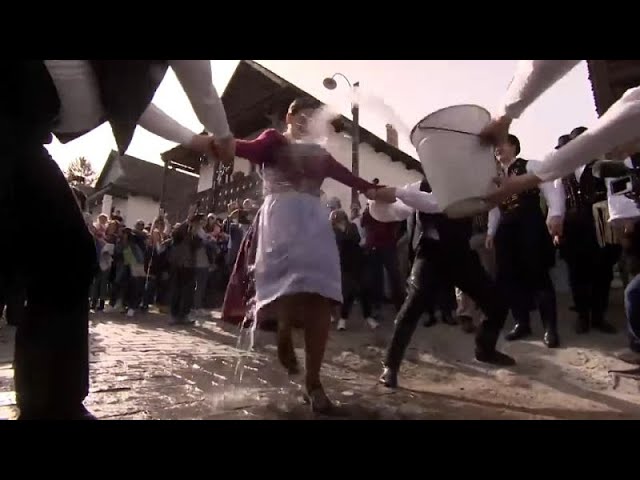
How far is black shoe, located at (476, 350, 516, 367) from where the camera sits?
10.1 feet

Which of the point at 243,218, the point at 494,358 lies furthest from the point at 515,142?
the point at 243,218

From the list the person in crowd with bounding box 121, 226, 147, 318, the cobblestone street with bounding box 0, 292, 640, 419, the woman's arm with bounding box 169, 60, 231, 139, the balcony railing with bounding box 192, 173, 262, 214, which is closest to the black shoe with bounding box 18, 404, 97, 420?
the cobblestone street with bounding box 0, 292, 640, 419

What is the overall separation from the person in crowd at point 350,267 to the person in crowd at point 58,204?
12.8 feet

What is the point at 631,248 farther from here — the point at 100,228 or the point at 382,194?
the point at 100,228

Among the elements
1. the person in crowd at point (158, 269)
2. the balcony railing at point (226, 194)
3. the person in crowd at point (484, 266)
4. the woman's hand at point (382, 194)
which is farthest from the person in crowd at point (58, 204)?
the balcony railing at point (226, 194)

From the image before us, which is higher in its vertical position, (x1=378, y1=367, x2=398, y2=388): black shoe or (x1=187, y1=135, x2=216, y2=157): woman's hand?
(x1=187, y1=135, x2=216, y2=157): woman's hand

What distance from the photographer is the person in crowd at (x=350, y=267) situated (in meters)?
5.30

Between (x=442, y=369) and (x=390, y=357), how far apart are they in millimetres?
825

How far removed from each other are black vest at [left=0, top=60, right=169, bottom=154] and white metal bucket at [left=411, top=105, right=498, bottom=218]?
1.12m

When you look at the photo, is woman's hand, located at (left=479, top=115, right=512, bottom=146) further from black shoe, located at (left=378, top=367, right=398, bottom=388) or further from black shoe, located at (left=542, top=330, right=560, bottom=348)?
black shoe, located at (left=542, top=330, right=560, bottom=348)

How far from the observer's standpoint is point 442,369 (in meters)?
3.47

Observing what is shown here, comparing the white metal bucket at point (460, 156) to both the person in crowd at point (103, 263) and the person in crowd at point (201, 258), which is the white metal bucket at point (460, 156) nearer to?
the person in crowd at point (201, 258)

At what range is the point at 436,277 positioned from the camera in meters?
2.91
